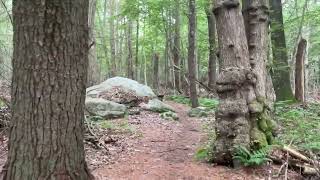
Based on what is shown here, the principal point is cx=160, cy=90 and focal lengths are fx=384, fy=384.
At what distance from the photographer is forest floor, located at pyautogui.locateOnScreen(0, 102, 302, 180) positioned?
17.6 feet

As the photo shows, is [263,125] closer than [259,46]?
Yes

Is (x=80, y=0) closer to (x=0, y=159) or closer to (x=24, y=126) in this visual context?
(x=24, y=126)

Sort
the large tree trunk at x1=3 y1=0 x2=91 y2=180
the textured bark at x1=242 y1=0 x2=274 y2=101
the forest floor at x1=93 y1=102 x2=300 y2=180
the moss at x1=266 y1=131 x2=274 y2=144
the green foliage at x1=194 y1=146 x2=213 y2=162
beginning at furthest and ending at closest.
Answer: the textured bark at x1=242 y1=0 x2=274 y2=101, the moss at x1=266 y1=131 x2=274 y2=144, the green foliage at x1=194 y1=146 x2=213 y2=162, the forest floor at x1=93 y1=102 x2=300 y2=180, the large tree trunk at x1=3 y1=0 x2=91 y2=180

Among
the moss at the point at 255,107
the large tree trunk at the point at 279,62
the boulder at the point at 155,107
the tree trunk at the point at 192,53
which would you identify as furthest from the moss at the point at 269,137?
the tree trunk at the point at 192,53

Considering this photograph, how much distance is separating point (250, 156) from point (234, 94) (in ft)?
3.21

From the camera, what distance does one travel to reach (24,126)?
138 inches

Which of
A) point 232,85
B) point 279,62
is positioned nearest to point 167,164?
point 232,85

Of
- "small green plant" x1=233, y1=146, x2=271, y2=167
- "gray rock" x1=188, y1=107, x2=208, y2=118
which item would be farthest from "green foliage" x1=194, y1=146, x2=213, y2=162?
"gray rock" x1=188, y1=107, x2=208, y2=118

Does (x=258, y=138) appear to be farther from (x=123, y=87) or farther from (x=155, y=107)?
(x=123, y=87)

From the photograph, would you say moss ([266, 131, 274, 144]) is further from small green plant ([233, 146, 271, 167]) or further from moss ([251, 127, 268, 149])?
small green plant ([233, 146, 271, 167])

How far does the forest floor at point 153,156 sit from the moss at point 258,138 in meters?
0.35

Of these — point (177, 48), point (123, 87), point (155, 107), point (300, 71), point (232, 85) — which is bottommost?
point (155, 107)

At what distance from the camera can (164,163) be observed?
593cm

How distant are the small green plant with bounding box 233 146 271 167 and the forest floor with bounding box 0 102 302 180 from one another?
0.36 feet
